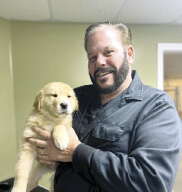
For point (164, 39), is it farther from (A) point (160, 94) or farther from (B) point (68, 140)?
(B) point (68, 140)

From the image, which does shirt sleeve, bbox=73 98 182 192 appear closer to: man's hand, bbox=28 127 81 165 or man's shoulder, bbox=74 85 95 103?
man's hand, bbox=28 127 81 165

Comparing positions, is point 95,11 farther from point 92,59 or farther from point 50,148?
point 50,148

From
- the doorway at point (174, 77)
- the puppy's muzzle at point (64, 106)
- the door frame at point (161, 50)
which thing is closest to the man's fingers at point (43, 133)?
the puppy's muzzle at point (64, 106)

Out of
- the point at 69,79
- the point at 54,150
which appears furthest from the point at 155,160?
the point at 69,79

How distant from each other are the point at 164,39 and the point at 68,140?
204 cm

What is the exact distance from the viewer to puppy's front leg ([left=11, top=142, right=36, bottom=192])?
1068 mm

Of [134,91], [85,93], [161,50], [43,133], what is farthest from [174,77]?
[43,133]

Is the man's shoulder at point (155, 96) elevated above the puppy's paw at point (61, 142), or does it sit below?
above

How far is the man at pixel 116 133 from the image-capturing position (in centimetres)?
85

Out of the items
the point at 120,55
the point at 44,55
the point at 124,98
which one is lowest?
the point at 124,98

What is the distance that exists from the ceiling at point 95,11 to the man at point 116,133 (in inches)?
37.4

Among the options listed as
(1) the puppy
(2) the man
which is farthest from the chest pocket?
(1) the puppy

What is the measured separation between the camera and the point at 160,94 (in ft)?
3.34

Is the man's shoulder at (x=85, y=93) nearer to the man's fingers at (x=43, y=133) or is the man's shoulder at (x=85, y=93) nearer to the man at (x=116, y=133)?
the man at (x=116, y=133)
